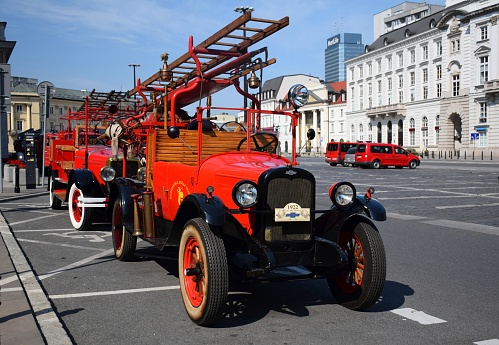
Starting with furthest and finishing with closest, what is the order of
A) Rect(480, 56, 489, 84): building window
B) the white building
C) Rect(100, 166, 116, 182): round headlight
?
1. Rect(480, 56, 489, 84): building window
2. the white building
3. Rect(100, 166, 116, 182): round headlight

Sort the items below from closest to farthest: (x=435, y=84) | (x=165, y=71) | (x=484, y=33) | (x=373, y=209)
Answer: (x=373, y=209), (x=165, y=71), (x=484, y=33), (x=435, y=84)

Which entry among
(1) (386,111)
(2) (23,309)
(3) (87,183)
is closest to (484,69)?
(1) (386,111)

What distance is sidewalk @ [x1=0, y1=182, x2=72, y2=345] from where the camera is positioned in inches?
175

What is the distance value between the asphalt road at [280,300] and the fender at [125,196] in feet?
2.10

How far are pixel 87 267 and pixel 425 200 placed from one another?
1221 cm

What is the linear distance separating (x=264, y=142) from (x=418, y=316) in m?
2.70

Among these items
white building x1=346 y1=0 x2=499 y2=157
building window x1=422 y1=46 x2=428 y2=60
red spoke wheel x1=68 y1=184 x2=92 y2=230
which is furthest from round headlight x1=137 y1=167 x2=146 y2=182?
building window x1=422 y1=46 x2=428 y2=60

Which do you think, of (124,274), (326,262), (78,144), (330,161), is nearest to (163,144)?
(124,274)

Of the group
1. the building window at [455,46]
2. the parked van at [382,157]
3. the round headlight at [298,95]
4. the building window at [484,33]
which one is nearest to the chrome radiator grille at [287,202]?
the round headlight at [298,95]

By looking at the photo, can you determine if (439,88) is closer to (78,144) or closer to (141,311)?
(78,144)

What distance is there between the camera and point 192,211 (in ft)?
18.2

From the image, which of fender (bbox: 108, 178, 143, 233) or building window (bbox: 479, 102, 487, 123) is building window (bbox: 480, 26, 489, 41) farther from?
fender (bbox: 108, 178, 143, 233)

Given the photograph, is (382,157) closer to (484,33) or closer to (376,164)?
(376,164)

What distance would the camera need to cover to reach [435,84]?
73375 mm
